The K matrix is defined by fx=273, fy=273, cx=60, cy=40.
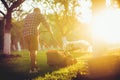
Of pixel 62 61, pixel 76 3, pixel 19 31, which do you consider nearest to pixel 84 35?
pixel 19 31

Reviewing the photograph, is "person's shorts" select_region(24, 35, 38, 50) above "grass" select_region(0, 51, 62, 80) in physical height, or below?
above

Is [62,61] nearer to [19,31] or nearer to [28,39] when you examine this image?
[28,39]

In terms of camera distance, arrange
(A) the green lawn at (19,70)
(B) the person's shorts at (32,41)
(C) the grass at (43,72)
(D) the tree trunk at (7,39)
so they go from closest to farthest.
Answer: (C) the grass at (43,72) → (A) the green lawn at (19,70) → (B) the person's shorts at (32,41) → (D) the tree trunk at (7,39)

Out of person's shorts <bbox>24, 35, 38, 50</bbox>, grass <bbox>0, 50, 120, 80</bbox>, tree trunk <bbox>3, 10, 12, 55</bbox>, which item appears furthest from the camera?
tree trunk <bbox>3, 10, 12, 55</bbox>

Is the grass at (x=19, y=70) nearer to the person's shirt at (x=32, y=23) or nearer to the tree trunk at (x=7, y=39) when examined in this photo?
the person's shirt at (x=32, y=23)

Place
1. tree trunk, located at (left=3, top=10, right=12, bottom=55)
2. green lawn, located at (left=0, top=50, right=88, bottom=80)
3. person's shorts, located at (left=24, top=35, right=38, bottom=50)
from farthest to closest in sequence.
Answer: tree trunk, located at (left=3, top=10, right=12, bottom=55) → person's shorts, located at (left=24, top=35, right=38, bottom=50) → green lawn, located at (left=0, top=50, right=88, bottom=80)

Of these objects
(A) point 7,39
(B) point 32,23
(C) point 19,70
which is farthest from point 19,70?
(A) point 7,39

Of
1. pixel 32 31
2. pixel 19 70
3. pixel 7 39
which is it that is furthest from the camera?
pixel 7 39

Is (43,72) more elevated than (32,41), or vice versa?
(32,41)

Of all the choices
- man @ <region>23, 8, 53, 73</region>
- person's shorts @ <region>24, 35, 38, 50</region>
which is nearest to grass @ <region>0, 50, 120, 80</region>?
man @ <region>23, 8, 53, 73</region>

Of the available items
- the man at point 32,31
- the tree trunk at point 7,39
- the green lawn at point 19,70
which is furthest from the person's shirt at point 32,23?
the tree trunk at point 7,39

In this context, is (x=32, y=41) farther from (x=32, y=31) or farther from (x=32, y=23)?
(x=32, y=23)

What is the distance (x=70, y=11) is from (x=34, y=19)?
39906mm

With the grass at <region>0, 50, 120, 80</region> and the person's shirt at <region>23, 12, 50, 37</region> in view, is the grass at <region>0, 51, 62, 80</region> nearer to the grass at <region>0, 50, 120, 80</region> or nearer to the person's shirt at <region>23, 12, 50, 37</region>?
the grass at <region>0, 50, 120, 80</region>
